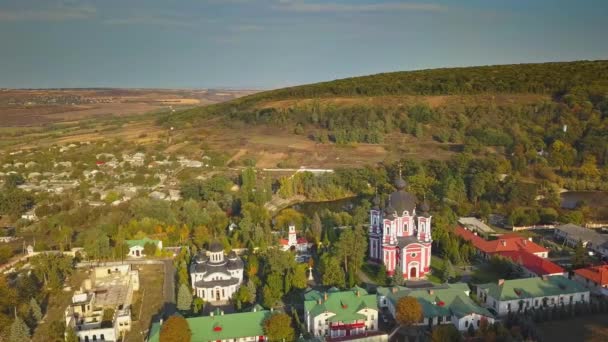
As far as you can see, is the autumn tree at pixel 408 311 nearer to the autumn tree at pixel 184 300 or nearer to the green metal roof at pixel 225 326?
the green metal roof at pixel 225 326

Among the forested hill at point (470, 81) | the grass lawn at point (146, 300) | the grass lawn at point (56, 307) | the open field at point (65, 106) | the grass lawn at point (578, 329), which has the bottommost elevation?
Result: the grass lawn at point (146, 300)

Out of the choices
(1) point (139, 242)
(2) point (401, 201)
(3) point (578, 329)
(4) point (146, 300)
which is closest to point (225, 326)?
(4) point (146, 300)

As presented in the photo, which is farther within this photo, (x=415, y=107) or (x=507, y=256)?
(x=415, y=107)

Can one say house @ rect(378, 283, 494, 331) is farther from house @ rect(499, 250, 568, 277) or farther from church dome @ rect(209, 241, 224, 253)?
church dome @ rect(209, 241, 224, 253)

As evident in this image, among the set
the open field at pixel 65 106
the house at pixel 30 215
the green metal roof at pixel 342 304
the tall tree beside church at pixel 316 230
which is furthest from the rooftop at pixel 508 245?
the open field at pixel 65 106

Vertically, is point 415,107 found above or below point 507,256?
above

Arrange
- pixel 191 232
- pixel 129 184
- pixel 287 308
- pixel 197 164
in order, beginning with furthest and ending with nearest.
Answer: pixel 197 164
pixel 129 184
pixel 191 232
pixel 287 308

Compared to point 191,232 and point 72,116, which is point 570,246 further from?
point 72,116

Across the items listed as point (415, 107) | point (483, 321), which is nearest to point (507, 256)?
point (483, 321)

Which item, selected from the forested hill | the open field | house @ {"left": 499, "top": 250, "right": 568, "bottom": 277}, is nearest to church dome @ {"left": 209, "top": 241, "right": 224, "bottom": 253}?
house @ {"left": 499, "top": 250, "right": 568, "bottom": 277}
